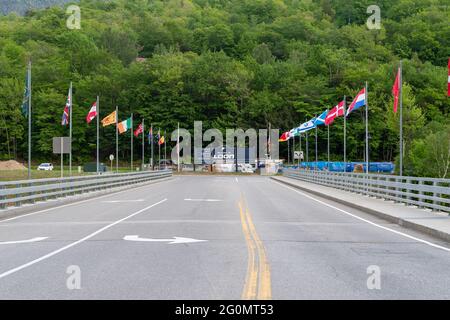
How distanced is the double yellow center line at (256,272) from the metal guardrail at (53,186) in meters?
10.1

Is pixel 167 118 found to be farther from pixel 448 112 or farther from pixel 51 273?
pixel 51 273

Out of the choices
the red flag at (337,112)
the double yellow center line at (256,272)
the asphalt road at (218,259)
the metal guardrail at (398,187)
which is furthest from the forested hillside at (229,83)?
the double yellow center line at (256,272)

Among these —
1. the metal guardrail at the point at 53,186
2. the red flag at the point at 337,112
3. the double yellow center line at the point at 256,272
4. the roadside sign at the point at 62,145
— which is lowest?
the double yellow center line at the point at 256,272

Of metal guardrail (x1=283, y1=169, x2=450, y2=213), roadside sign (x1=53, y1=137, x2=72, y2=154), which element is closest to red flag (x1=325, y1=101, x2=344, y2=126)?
metal guardrail (x1=283, y1=169, x2=450, y2=213)

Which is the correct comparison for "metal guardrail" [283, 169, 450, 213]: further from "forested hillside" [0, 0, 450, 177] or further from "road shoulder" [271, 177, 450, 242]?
"forested hillside" [0, 0, 450, 177]

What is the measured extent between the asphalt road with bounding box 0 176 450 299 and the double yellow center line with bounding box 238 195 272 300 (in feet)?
0.05

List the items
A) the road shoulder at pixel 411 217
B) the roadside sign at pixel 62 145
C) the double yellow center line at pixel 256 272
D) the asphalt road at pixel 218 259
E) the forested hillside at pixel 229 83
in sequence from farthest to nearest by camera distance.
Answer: the forested hillside at pixel 229 83 → the roadside sign at pixel 62 145 → the road shoulder at pixel 411 217 → the asphalt road at pixel 218 259 → the double yellow center line at pixel 256 272

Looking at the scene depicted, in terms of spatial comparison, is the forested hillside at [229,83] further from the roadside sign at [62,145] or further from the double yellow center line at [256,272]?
the double yellow center line at [256,272]

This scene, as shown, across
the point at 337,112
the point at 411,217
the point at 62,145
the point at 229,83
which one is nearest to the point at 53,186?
the point at 62,145

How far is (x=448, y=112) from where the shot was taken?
374ft

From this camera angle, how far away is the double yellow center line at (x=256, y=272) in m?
8.11

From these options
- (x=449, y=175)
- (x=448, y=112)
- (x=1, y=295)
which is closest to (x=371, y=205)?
(x=1, y=295)

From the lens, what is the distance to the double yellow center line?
8107mm
